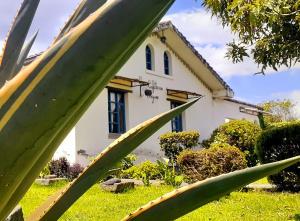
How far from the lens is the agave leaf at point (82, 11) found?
3.14 feet

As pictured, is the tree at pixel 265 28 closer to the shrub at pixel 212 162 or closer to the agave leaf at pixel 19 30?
the shrub at pixel 212 162

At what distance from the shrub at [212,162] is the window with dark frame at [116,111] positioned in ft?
22.8

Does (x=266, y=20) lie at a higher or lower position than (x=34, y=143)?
higher

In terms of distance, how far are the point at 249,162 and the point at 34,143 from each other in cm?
1584

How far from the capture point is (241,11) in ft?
23.7

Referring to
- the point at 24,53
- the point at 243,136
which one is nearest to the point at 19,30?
the point at 24,53

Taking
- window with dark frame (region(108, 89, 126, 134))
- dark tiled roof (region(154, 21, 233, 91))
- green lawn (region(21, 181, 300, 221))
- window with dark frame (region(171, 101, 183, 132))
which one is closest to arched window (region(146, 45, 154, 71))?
dark tiled roof (region(154, 21, 233, 91))

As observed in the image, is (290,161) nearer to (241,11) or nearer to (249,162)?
(241,11)

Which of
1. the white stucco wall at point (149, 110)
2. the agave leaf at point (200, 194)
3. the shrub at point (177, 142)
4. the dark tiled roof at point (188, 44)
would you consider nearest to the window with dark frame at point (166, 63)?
the white stucco wall at point (149, 110)

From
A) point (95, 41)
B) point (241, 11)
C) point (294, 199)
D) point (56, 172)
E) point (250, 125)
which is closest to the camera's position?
point (95, 41)

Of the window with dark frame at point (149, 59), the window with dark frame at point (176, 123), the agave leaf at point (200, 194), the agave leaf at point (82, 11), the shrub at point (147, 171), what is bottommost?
the shrub at point (147, 171)

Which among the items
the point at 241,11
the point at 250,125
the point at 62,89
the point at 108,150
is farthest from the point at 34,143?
the point at 250,125

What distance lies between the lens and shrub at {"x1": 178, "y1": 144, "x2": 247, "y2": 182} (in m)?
10.7

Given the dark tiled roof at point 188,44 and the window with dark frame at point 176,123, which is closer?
the dark tiled roof at point 188,44
